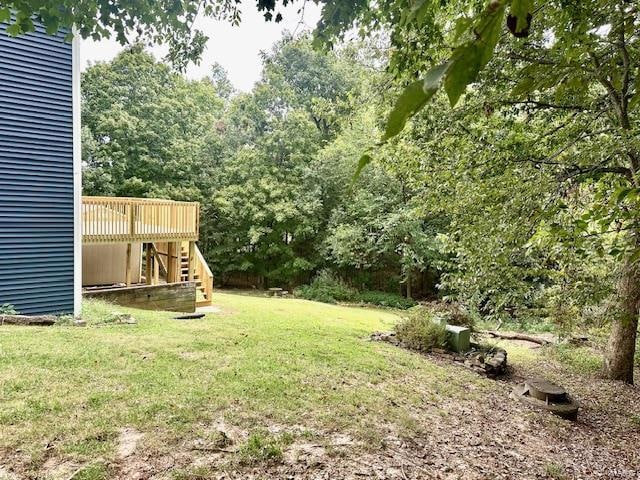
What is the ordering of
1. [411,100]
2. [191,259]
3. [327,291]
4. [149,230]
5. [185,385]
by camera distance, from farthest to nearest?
1. [327,291]
2. [191,259]
3. [149,230]
4. [185,385]
5. [411,100]

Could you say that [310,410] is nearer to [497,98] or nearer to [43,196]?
[497,98]

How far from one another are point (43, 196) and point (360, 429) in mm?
5368

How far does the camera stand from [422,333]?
6324 mm

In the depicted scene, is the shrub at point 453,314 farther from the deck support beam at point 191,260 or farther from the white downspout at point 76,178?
the deck support beam at point 191,260

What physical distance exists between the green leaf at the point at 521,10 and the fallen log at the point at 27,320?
6.55 m

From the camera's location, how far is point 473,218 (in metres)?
4.48

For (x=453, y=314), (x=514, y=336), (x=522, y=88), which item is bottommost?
(x=514, y=336)

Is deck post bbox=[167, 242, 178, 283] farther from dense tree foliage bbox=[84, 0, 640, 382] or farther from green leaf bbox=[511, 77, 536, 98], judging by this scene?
green leaf bbox=[511, 77, 536, 98]

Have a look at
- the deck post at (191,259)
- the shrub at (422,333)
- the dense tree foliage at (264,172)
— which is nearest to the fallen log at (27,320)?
the deck post at (191,259)

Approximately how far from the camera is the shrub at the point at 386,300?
14.1 m

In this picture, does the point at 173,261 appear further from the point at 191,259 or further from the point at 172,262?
the point at 191,259

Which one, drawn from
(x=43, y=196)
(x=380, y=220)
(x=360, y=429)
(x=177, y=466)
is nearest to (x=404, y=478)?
(x=360, y=429)

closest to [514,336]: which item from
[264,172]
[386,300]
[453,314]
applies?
[453,314]

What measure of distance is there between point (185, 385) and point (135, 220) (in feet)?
19.9
